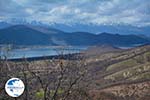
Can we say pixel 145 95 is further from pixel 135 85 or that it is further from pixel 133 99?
pixel 135 85

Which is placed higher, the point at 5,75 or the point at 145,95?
the point at 5,75

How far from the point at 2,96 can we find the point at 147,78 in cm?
18142

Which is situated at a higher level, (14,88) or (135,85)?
(14,88)

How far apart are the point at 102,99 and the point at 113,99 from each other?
610 inches

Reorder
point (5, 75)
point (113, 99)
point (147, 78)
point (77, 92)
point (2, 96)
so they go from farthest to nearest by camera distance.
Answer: point (147, 78) < point (113, 99) < point (77, 92) < point (5, 75) < point (2, 96)

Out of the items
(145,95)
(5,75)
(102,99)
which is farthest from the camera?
(145,95)

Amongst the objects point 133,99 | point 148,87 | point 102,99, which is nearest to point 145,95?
point 133,99

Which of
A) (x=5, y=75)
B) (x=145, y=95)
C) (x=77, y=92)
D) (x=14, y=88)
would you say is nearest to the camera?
(x=14, y=88)

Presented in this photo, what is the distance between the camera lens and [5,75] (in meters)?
25.1

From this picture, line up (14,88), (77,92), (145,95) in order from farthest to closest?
(145,95) < (77,92) < (14,88)

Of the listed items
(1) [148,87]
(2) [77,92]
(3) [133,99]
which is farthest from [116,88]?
(2) [77,92]

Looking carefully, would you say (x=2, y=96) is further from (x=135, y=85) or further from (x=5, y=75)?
(x=135, y=85)

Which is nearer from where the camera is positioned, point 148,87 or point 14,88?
point 14,88

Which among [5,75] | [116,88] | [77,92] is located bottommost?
[116,88]
